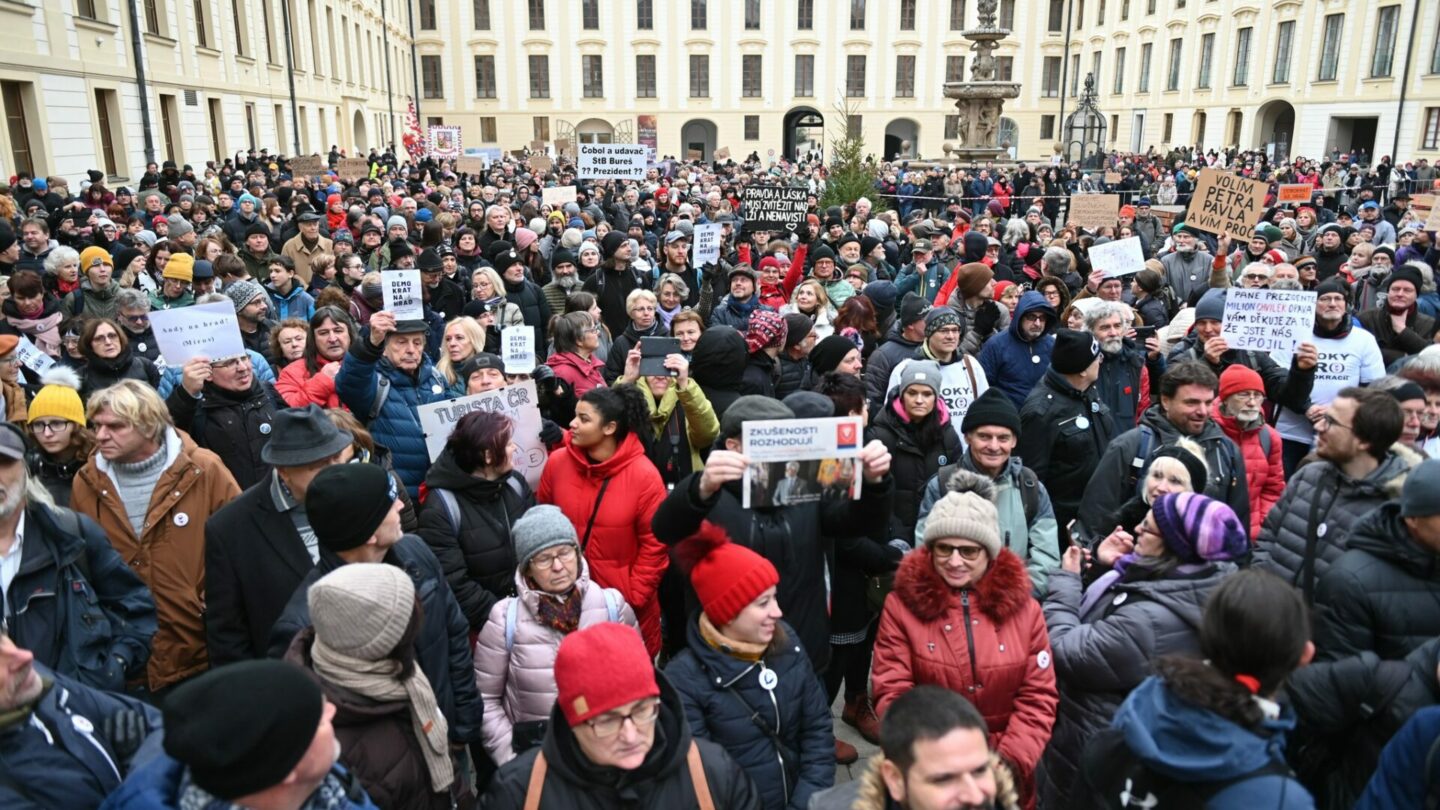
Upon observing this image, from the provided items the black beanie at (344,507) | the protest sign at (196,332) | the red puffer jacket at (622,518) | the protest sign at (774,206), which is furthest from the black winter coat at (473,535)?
the protest sign at (774,206)

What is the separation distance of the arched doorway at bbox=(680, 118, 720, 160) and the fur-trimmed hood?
5389 cm

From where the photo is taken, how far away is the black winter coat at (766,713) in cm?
290

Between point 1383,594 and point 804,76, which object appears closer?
point 1383,594

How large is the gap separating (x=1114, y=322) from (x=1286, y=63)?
40.7m

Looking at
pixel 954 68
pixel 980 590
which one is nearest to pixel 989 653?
pixel 980 590

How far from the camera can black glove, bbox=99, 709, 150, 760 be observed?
2482 mm

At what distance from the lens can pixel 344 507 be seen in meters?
2.93

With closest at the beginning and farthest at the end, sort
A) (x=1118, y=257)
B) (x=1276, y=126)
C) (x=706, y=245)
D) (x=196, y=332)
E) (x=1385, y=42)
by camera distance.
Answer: (x=196, y=332) → (x=1118, y=257) → (x=706, y=245) → (x=1385, y=42) → (x=1276, y=126)

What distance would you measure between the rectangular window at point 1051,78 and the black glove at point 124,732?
195 ft

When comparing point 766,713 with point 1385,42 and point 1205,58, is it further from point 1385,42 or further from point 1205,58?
point 1205,58

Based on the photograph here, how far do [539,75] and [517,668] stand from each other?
5440cm

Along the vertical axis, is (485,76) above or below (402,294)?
above

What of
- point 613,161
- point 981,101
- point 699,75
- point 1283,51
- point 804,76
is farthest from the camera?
point 699,75

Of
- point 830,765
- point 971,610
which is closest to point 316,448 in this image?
point 830,765
